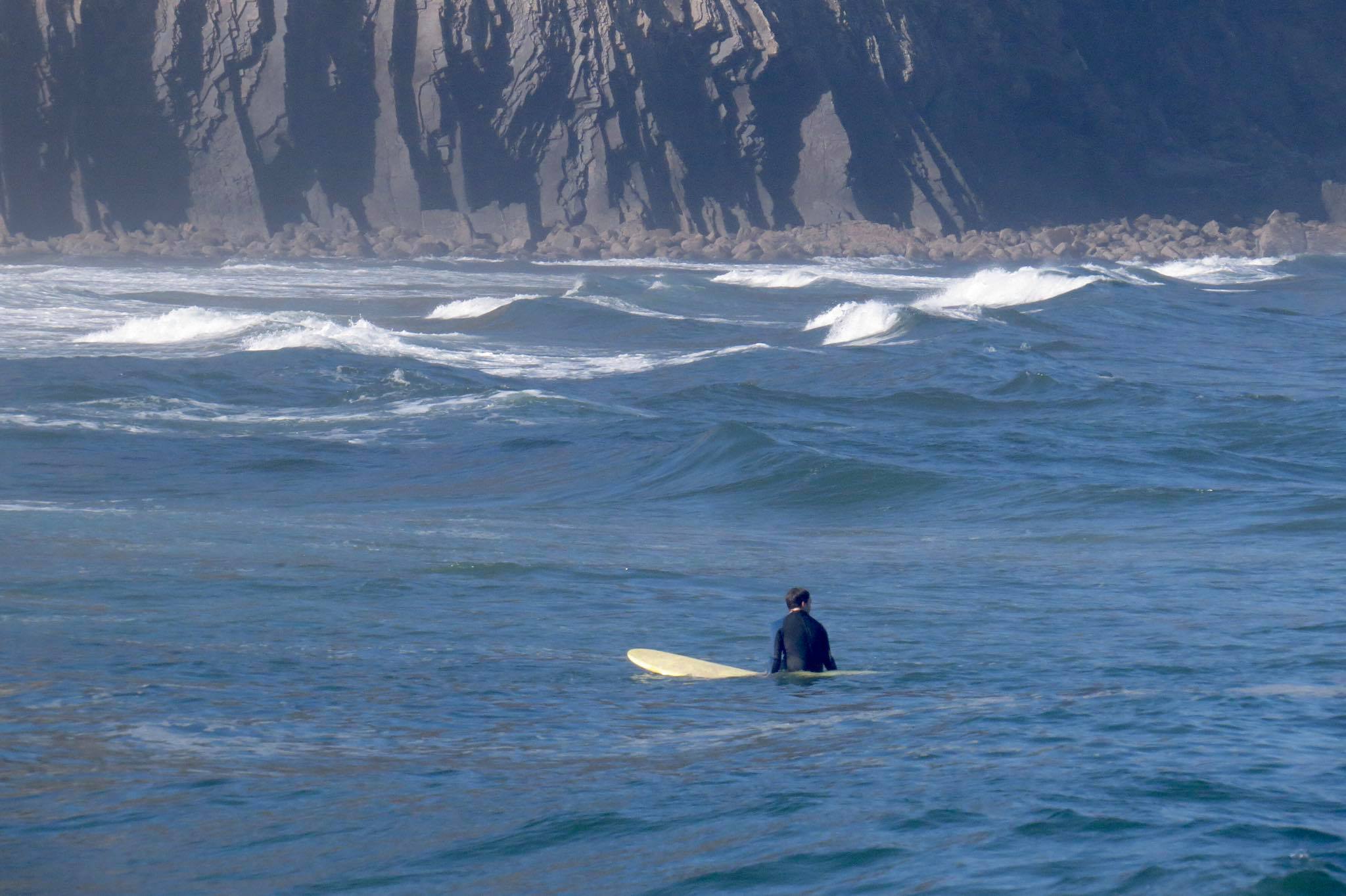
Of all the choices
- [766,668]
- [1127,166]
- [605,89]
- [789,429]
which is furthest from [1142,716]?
[1127,166]

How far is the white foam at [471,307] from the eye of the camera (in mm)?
32531

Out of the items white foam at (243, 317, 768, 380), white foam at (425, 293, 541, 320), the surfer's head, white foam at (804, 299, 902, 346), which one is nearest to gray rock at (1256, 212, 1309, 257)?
white foam at (804, 299, 902, 346)

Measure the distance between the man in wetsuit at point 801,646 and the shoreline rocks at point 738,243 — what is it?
1708 inches

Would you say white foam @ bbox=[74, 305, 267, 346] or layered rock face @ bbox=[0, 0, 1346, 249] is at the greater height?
layered rock face @ bbox=[0, 0, 1346, 249]

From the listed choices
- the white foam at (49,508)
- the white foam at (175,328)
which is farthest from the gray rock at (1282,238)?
the white foam at (49,508)

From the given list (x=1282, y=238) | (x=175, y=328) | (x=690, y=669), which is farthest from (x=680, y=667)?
(x=1282, y=238)

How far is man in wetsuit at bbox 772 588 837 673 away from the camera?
8.25m

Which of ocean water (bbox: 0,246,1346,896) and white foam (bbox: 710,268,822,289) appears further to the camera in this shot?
white foam (bbox: 710,268,822,289)

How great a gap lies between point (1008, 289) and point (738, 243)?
18.9 meters

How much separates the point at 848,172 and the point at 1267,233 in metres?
16.7

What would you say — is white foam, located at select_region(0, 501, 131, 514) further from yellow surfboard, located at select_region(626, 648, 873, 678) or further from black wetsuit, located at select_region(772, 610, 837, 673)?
black wetsuit, located at select_region(772, 610, 837, 673)

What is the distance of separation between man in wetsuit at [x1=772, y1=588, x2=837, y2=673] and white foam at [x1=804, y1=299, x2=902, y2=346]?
65.7 ft

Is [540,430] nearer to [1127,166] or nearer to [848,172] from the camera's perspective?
[848,172]

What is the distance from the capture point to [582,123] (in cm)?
5462
